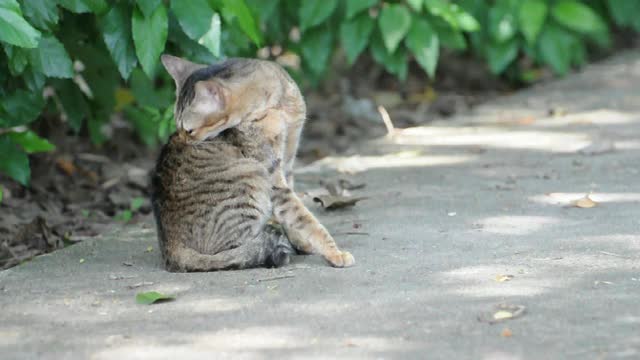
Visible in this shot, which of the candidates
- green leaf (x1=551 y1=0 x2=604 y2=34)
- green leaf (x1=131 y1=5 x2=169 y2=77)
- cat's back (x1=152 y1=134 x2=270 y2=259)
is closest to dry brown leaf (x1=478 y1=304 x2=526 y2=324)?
cat's back (x1=152 y1=134 x2=270 y2=259)

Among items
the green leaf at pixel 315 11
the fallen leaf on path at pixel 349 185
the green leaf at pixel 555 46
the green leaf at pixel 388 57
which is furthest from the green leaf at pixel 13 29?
the green leaf at pixel 555 46

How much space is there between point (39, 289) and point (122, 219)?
178 cm

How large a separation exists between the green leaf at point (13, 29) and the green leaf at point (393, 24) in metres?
3.35

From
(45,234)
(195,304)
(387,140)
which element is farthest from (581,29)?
(195,304)

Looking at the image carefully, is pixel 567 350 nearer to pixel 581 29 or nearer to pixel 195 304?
pixel 195 304

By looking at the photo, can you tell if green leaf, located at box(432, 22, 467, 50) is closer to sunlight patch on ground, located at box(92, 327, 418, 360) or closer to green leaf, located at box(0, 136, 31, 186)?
green leaf, located at box(0, 136, 31, 186)

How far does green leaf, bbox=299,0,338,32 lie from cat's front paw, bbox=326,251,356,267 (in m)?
2.87

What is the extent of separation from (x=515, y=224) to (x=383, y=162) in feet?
5.43

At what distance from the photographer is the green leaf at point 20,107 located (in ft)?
16.6

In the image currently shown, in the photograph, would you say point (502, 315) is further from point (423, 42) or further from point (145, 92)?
point (423, 42)

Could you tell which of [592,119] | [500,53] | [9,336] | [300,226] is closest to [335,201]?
[300,226]

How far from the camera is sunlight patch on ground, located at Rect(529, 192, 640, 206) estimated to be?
5258 mm

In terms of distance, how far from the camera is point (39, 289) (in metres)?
4.25

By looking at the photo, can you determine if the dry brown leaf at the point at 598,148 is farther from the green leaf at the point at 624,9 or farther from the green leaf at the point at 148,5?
the green leaf at the point at 148,5
